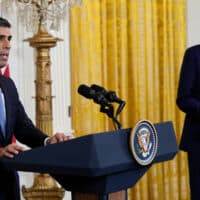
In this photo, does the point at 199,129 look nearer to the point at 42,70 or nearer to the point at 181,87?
the point at 181,87

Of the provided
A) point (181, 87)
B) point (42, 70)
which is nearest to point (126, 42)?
point (42, 70)

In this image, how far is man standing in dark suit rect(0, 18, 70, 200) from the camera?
2318 mm

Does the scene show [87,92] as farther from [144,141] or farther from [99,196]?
[99,196]

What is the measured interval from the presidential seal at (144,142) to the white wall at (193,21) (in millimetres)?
3493

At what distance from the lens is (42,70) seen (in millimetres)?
4012

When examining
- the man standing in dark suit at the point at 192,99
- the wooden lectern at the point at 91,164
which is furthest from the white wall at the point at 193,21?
the wooden lectern at the point at 91,164

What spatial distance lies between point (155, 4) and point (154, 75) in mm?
665

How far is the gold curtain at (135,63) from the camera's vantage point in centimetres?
481

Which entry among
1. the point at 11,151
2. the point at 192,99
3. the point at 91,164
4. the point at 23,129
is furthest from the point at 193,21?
the point at 91,164

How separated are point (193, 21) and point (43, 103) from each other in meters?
2.00

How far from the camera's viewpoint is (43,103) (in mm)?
4020

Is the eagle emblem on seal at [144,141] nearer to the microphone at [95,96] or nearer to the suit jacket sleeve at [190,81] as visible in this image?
the microphone at [95,96]

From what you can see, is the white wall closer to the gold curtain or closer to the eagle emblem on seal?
the gold curtain

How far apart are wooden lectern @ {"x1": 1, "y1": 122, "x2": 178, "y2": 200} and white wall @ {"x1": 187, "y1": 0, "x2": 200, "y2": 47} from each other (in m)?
3.42
